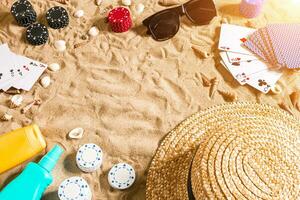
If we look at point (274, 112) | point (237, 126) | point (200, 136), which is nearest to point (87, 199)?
point (200, 136)

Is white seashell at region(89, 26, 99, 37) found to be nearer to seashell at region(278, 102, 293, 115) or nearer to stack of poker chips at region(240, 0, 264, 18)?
stack of poker chips at region(240, 0, 264, 18)

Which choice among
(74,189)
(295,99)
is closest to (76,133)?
(74,189)

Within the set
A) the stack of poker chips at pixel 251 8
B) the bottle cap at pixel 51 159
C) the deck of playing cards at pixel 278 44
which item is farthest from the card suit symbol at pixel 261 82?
the bottle cap at pixel 51 159

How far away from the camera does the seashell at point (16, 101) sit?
157cm

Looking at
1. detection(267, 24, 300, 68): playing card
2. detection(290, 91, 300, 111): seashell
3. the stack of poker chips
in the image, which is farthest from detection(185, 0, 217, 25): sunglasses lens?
detection(290, 91, 300, 111): seashell

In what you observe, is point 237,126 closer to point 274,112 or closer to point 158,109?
point 274,112

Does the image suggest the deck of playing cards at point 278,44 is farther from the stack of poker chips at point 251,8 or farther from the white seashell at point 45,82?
the white seashell at point 45,82

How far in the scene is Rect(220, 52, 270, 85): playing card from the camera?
1655 millimetres

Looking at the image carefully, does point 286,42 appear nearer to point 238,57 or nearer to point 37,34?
point 238,57

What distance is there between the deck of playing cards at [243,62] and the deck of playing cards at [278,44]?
0.02 m

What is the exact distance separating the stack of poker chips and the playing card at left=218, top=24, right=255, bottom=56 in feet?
0.27

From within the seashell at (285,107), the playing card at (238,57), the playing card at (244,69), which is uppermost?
the playing card at (238,57)

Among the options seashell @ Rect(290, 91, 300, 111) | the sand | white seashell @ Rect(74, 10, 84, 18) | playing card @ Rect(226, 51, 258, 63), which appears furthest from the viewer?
white seashell @ Rect(74, 10, 84, 18)

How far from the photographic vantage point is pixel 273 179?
106 cm
